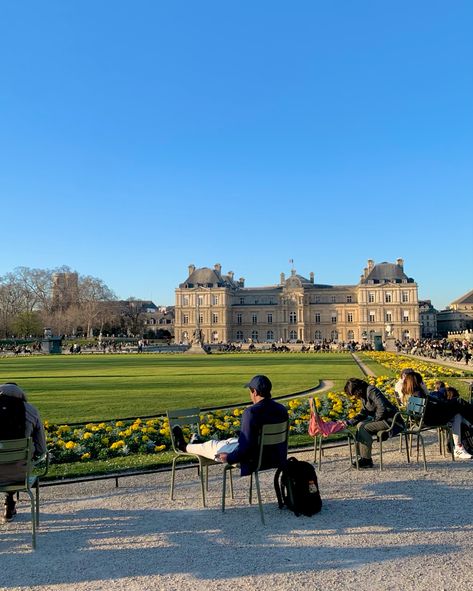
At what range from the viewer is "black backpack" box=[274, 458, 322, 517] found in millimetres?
5699

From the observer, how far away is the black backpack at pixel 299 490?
5.70 metres

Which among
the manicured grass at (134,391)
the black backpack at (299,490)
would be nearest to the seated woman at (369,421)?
the black backpack at (299,490)

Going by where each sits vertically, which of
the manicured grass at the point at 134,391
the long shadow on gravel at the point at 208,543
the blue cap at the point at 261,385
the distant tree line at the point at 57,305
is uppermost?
the distant tree line at the point at 57,305

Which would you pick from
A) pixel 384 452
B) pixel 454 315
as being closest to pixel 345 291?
pixel 454 315

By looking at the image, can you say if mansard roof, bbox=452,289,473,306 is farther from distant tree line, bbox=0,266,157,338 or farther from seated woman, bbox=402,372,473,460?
seated woman, bbox=402,372,473,460

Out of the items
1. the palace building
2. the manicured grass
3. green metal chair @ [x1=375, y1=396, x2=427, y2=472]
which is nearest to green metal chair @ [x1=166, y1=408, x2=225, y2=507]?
green metal chair @ [x1=375, y1=396, x2=427, y2=472]

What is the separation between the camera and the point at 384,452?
888cm

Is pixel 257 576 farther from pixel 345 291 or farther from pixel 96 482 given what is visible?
pixel 345 291

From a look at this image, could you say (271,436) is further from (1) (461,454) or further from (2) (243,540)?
(1) (461,454)

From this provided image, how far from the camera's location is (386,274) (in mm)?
94750

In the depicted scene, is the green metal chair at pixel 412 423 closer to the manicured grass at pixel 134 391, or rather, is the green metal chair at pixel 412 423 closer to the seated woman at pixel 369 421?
the seated woman at pixel 369 421

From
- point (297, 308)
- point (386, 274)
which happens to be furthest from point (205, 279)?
point (386, 274)

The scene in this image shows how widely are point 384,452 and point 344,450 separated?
23.4 inches

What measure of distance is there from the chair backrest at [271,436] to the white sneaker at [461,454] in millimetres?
3438
